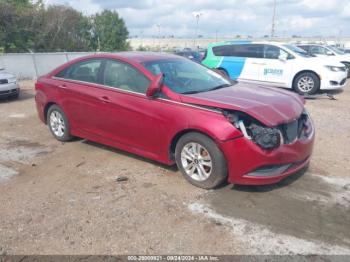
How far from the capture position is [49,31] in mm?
25969

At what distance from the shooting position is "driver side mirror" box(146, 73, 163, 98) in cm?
423

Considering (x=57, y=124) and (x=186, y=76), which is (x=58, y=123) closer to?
(x=57, y=124)

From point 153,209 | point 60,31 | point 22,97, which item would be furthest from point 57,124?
point 60,31

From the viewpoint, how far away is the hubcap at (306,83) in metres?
10.5

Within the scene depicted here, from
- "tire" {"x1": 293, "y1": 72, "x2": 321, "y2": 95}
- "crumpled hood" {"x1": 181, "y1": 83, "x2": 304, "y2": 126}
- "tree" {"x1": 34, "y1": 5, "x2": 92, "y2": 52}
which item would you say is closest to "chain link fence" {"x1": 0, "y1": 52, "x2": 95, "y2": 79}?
"tree" {"x1": 34, "y1": 5, "x2": 92, "y2": 52}

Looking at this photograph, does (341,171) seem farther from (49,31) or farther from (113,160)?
(49,31)

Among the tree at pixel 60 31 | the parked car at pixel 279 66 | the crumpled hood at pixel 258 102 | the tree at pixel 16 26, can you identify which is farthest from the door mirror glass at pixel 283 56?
the tree at pixel 60 31

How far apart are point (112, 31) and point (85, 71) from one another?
48.6 m

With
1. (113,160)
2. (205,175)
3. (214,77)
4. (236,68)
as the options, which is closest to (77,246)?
(205,175)

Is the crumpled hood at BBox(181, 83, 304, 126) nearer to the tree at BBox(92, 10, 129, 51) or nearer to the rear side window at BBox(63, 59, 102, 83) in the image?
the rear side window at BBox(63, 59, 102, 83)

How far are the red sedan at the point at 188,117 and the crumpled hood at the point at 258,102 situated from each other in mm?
12

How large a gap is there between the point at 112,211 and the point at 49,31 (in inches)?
1002

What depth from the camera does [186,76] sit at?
4.79 metres

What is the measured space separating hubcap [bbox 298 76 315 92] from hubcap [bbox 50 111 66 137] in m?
7.56
